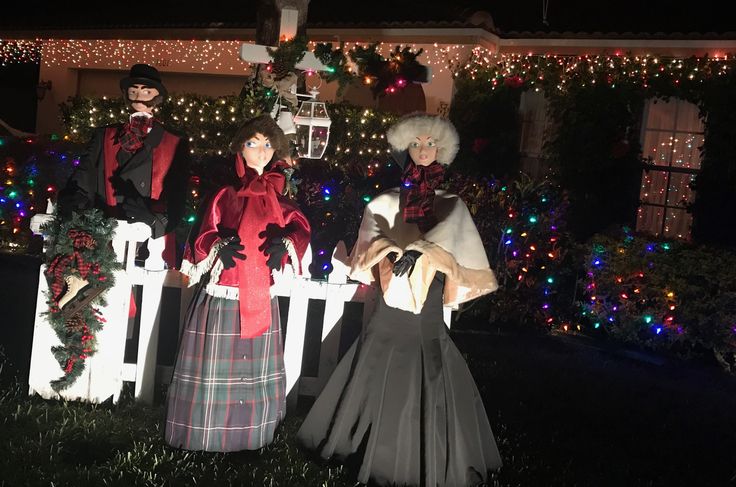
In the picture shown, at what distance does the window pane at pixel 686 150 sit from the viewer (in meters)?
10.3

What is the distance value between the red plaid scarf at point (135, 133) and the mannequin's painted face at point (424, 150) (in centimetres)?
177

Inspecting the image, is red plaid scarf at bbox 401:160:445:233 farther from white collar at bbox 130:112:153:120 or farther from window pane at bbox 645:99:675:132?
window pane at bbox 645:99:675:132

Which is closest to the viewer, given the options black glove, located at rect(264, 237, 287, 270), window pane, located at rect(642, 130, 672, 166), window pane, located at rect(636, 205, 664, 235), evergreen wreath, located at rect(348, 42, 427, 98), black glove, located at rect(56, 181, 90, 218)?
black glove, located at rect(264, 237, 287, 270)

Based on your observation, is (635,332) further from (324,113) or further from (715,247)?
(324,113)

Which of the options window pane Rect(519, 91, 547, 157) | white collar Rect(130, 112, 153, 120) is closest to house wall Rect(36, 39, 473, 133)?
window pane Rect(519, 91, 547, 157)

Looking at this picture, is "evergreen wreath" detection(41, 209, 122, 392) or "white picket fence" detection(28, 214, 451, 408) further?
"white picket fence" detection(28, 214, 451, 408)

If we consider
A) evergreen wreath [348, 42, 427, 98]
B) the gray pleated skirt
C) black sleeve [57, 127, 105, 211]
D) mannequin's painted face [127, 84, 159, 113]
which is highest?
evergreen wreath [348, 42, 427, 98]

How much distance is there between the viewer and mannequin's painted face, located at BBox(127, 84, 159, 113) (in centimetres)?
520

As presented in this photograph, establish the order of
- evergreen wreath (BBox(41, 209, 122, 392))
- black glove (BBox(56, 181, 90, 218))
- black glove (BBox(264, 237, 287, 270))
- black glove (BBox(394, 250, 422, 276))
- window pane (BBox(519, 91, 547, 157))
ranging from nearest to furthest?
black glove (BBox(394, 250, 422, 276)) → black glove (BBox(264, 237, 287, 270)) → evergreen wreath (BBox(41, 209, 122, 392)) → black glove (BBox(56, 181, 90, 218)) → window pane (BBox(519, 91, 547, 157))

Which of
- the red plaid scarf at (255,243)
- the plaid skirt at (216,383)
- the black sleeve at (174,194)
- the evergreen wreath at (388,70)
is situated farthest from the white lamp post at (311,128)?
the plaid skirt at (216,383)

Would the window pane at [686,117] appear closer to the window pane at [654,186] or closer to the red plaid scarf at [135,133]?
the window pane at [654,186]

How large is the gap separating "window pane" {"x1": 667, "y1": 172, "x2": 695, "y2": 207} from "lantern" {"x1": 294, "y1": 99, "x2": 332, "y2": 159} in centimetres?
620

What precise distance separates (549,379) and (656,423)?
1.04 meters

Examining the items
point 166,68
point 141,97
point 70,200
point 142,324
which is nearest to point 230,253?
point 142,324
